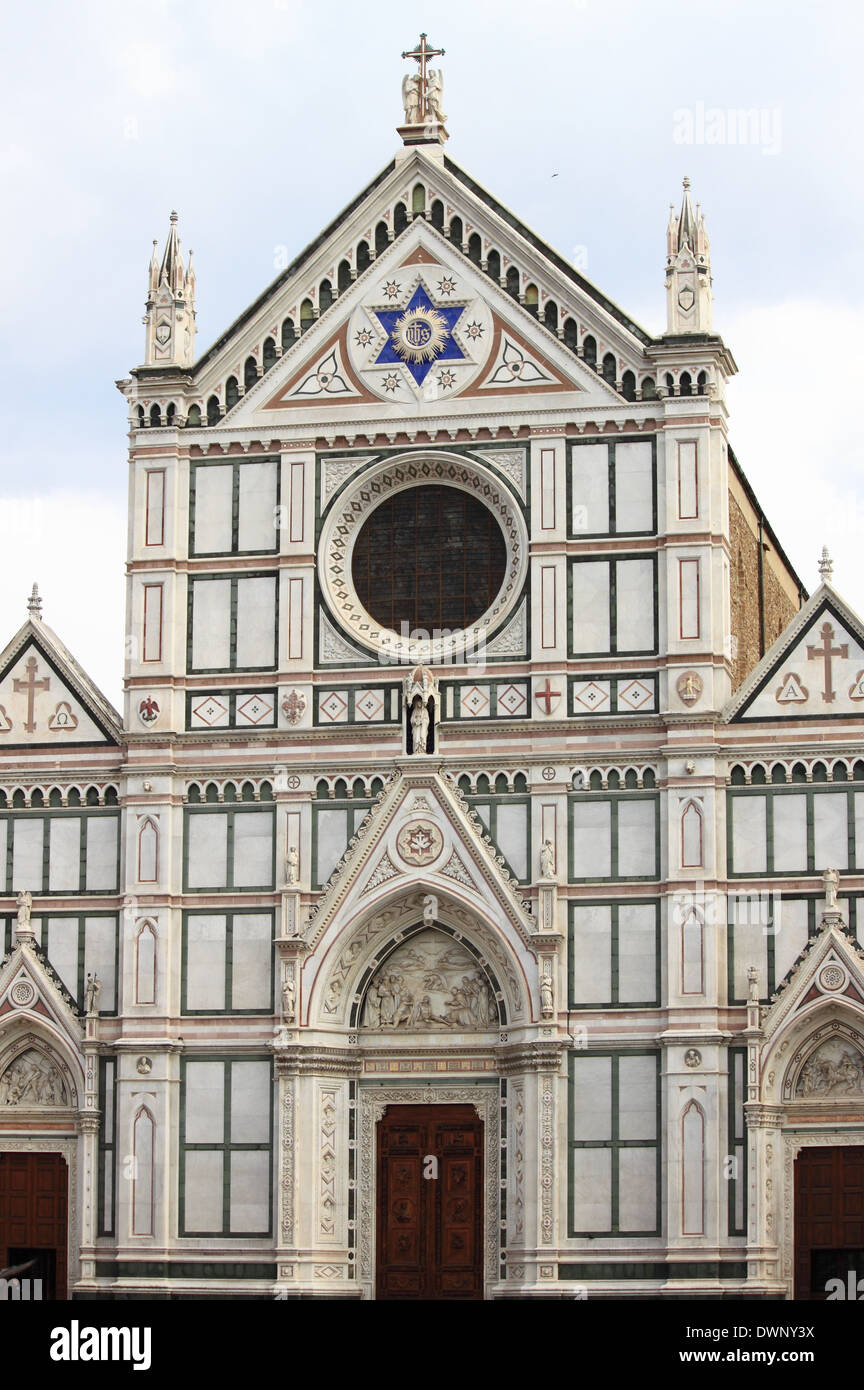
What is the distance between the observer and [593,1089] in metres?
35.4

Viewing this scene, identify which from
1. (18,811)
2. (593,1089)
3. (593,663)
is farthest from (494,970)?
(18,811)

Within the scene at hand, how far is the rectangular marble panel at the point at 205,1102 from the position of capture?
36375 millimetres

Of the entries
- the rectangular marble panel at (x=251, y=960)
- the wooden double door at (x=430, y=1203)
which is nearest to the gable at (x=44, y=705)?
the rectangular marble panel at (x=251, y=960)

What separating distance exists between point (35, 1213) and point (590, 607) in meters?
11.4

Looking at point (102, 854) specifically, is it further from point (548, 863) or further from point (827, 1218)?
point (827, 1218)

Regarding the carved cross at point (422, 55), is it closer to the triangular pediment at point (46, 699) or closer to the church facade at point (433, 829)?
the church facade at point (433, 829)

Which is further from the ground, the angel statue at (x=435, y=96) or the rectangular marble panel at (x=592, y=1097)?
the angel statue at (x=435, y=96)

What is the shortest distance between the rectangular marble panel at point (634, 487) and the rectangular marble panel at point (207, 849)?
695cm

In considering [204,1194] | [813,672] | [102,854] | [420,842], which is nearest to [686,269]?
[813,672]

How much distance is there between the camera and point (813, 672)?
117 feet

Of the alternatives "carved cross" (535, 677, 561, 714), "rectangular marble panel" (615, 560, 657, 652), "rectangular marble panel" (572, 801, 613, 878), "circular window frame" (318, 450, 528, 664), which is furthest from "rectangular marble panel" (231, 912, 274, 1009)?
"rectangular marble panel" (615, 560, 657, 652)

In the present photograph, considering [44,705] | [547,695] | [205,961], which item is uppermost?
[44,705]

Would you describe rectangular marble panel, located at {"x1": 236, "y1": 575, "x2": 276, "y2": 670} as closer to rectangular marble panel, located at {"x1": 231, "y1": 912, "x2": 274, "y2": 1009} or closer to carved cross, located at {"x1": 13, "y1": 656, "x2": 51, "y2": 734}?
carved cross, located at {"x1": 13, "y1": 656, "x2": 51, "y2": 734}

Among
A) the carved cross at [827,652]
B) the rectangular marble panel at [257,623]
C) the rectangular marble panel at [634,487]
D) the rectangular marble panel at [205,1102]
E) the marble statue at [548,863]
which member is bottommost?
the rectangular marble panel at [205,1102]
